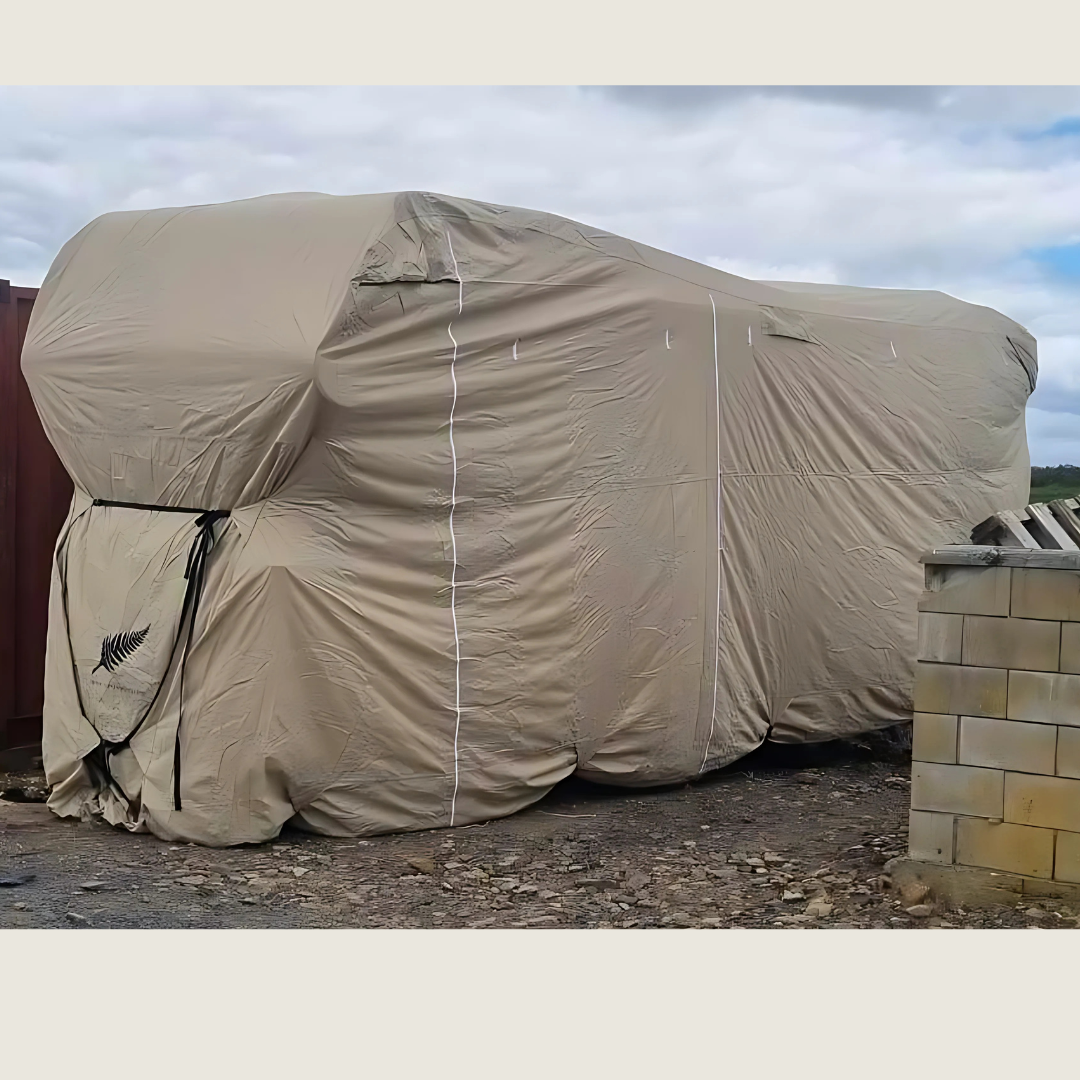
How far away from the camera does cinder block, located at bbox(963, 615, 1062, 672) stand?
175 inches

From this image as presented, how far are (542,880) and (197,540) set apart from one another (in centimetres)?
193

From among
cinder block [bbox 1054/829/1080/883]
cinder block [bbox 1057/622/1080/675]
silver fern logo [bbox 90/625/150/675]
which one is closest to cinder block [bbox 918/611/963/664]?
cinder block [bbox 1057/622/1080/675]

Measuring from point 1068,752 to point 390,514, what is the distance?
108 inches

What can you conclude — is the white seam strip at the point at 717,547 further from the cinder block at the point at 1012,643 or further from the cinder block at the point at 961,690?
the cinder block at the point at 1012,643

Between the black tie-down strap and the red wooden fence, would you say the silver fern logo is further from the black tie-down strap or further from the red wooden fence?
the red wooden fence

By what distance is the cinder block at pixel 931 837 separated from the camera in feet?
15.2

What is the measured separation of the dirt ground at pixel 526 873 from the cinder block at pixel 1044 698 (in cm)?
62

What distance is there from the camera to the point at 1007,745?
452 cm

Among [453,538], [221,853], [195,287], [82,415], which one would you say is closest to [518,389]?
[453,538]

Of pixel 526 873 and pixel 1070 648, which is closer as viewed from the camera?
pixel 1070 648

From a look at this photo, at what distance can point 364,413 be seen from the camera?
17.3 feet

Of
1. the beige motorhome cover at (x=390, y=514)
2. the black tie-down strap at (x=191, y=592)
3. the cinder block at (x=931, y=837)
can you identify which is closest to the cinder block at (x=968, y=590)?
the cinder block at (x=931, y=837)

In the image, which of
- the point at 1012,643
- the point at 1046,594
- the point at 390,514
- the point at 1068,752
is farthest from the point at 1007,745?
the point at 390,514

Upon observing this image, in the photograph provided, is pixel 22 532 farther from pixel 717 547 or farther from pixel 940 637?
pixel 940 637
